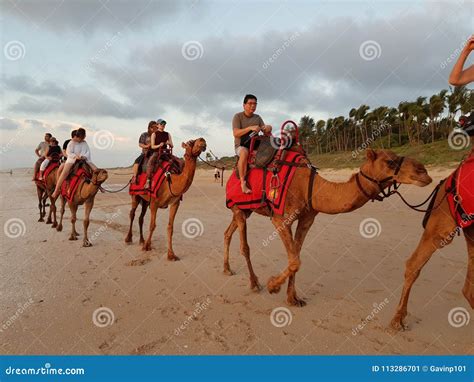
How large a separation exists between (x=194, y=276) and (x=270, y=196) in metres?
2.55

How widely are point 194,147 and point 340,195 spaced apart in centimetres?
376

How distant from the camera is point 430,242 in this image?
13.9 feet

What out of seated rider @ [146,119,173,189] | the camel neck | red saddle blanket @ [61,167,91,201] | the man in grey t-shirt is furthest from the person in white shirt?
the camel neck

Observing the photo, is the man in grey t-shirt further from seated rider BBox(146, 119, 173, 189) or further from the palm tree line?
the palm tree line

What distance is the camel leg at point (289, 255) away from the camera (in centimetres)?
474

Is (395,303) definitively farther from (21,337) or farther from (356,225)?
(356,225)

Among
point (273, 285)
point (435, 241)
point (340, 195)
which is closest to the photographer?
point (435, 241)

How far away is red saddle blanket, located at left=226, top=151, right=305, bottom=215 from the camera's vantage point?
5.03 m

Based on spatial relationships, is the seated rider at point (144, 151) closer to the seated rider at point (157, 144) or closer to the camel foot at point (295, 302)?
the seated rider at point (157, 144)

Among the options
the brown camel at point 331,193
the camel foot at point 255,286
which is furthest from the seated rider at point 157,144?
→ the camel foot at point 255,286

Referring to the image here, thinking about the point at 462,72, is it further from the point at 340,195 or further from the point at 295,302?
the point at 295,302

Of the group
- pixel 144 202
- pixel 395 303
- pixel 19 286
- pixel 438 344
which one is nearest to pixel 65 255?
pixel 19 286

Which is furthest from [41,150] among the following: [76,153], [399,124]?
[399,124]

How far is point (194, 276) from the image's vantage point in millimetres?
6613
